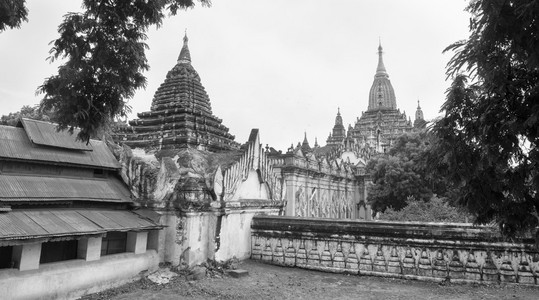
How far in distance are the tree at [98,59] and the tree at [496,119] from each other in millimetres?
4733

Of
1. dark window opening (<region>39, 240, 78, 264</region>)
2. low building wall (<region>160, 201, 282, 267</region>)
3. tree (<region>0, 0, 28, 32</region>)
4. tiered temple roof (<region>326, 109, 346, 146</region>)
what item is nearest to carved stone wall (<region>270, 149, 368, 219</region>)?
low building wall (<region>160, 201, 282, 267</region>)

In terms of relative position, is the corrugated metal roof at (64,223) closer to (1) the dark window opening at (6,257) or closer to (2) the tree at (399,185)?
(1) the dark window opening at (6,257)

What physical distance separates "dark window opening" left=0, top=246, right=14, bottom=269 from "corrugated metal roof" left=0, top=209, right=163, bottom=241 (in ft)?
2.68

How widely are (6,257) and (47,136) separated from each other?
3.08 m

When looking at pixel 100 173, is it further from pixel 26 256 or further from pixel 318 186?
pixel 318 186

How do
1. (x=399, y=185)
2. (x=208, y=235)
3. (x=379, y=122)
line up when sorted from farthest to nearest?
(x=379, y=122)
(x=399, y=185)
(x=208, y=235)

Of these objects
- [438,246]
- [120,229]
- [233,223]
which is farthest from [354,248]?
[120,229]

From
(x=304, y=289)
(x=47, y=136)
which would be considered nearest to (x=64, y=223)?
(x=47, y=136)

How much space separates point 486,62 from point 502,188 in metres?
1.53

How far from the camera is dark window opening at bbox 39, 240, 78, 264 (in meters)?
8.74

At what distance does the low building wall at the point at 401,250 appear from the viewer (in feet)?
29.3

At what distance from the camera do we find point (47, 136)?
9695 millimetres

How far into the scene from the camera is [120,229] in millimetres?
9094

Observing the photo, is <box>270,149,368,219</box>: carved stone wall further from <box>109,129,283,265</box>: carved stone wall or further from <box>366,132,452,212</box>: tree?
<box>109,129,283,265</box>: carved stone wall
